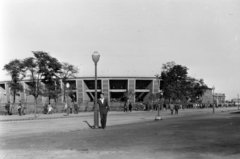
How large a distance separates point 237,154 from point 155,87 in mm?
78629

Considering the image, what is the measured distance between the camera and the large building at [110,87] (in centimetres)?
8219

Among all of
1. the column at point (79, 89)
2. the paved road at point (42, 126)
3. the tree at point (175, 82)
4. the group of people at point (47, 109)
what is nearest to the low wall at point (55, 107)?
the group of people at point (47, 109)

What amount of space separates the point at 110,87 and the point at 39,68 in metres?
41.1

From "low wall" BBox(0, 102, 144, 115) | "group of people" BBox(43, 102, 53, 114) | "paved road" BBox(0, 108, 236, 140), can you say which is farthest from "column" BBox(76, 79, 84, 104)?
"paved road" BBox(0, 108, 236, 140)

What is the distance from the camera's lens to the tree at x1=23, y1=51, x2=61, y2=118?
47250 mm

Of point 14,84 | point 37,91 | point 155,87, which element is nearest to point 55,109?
point 37,91

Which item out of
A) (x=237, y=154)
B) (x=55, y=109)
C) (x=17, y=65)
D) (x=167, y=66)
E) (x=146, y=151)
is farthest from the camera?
(x=167, y=66)

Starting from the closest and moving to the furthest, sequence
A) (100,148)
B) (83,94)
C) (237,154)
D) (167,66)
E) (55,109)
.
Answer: (237,154), (100,148), (55,109), (167,66), (83,94)

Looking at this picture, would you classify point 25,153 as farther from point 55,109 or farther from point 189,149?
point 55,109

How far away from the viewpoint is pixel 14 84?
50.6 meters

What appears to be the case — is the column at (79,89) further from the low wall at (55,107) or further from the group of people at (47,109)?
the group of people at (47,109)

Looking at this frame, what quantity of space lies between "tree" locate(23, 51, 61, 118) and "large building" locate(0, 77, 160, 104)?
99.5 feet

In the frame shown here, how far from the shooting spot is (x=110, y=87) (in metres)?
87.7

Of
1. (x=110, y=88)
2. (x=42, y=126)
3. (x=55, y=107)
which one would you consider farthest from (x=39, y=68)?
(x=110, y=88)
